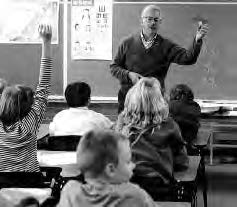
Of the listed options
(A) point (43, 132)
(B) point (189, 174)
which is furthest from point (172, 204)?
(A) point (43, 132)

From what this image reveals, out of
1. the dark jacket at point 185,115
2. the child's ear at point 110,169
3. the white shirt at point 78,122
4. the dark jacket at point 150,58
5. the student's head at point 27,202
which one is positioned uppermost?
the dark jacket at point 150,58

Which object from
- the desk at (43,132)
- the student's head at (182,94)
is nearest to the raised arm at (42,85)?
the desk at (43,132)

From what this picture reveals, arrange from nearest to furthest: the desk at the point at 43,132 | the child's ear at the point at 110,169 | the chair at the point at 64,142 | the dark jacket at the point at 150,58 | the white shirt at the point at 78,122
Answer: the child's ear at the point at 110,169 → the chair at the point at 64,142 → the white shirt at the point at 78,122 → the desk at the point at 43,132 → the dark jacket at the point at 150,58

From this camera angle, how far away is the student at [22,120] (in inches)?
120

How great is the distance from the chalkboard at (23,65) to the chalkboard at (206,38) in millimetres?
761

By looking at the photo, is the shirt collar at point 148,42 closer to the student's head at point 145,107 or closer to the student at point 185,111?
the student at point 185,111

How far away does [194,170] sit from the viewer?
3.37m

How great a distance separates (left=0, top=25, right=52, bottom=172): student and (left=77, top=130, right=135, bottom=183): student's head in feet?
3.90

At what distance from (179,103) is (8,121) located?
2.01 meters

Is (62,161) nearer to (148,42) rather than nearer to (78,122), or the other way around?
(78,122)

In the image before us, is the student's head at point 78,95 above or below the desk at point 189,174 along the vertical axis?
above

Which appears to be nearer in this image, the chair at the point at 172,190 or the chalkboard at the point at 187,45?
the chair at the point at 172,190

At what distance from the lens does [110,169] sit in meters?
1.87

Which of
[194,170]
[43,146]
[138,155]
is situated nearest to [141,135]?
[138,155]
